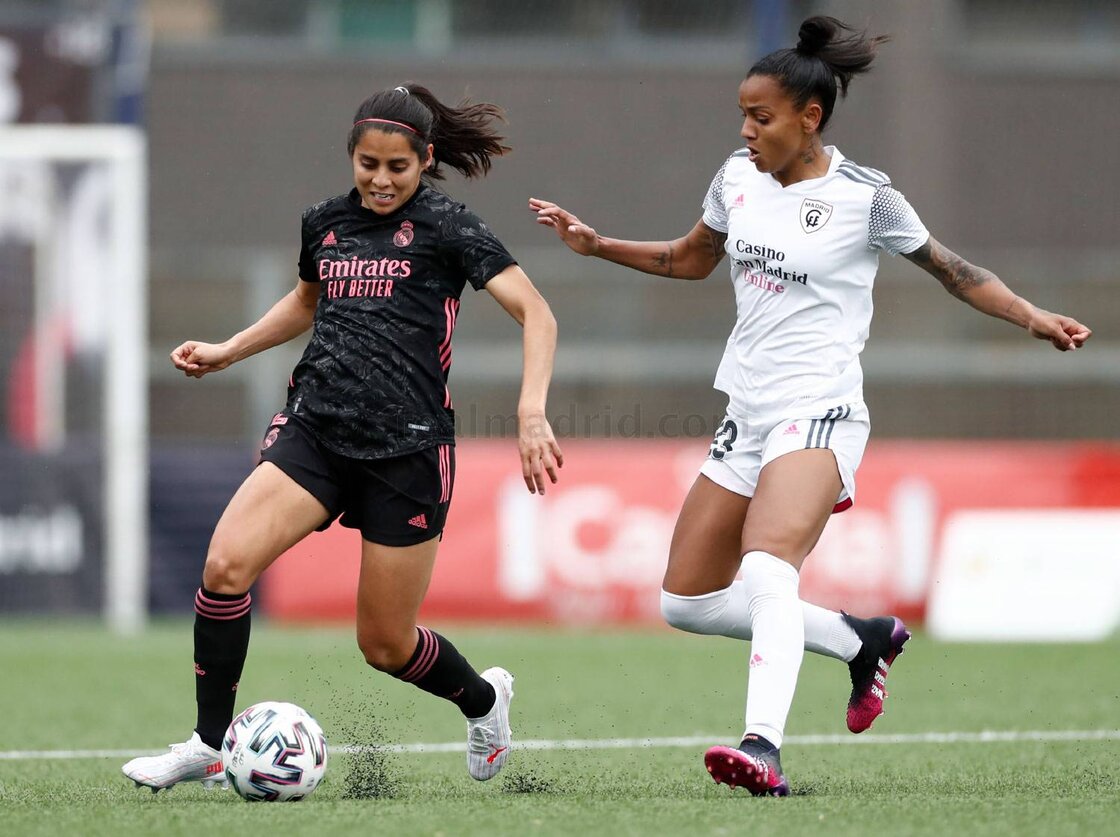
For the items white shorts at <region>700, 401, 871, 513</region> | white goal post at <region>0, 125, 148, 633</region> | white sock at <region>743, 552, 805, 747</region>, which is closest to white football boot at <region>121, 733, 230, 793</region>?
white sock at <region>743, 552, 805, 747</region>

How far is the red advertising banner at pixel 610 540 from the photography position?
11.7 metres

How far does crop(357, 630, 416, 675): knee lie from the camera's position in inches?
212

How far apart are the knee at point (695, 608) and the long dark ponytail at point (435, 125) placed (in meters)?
1.56

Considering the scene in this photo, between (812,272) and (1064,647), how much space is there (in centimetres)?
598

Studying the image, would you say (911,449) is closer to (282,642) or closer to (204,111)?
(282,642)

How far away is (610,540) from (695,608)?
20.0 feet

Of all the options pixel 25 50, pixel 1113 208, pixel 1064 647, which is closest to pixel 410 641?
pixel 1064 647

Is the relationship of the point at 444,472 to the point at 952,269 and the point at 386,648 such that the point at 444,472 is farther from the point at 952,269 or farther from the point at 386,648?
the point at 952,269

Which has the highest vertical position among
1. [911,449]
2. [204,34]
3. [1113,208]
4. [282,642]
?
[204,34]

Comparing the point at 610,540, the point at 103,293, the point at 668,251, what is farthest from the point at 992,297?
the point at 103,293

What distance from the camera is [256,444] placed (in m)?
12.5

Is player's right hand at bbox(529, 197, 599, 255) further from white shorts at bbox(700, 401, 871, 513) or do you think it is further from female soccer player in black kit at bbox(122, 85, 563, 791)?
white shorts at bbox(700, 401, 871, 513)

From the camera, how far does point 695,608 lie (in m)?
5.67

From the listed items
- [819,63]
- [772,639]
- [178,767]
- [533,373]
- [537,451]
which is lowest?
[178,767]
